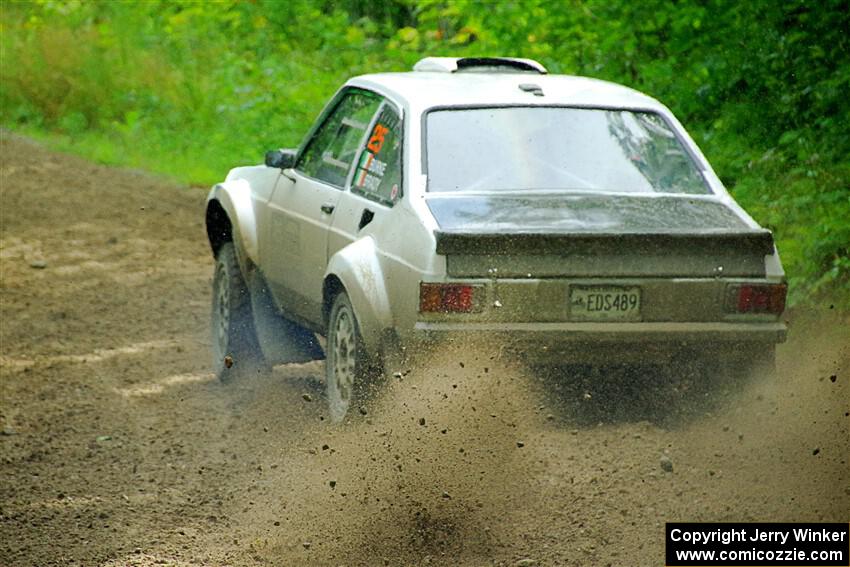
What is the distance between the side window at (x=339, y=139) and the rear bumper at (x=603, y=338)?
69.0 inches

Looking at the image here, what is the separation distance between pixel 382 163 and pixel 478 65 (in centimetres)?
140

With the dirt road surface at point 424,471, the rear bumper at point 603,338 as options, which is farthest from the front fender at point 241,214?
the rear bumper at point 603,338

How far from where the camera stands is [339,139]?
26.2 ft

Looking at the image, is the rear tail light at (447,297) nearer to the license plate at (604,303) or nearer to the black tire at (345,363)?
the license plate at (604,303)

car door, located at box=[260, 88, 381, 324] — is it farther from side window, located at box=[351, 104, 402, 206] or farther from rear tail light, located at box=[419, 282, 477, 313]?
rear tail light, located at box=[419, 282, 477, 313]

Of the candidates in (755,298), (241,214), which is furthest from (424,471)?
(241,214)

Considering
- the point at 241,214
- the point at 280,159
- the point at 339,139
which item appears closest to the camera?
the point at 339,139

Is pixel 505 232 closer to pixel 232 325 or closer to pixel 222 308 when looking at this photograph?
pixel 232 325

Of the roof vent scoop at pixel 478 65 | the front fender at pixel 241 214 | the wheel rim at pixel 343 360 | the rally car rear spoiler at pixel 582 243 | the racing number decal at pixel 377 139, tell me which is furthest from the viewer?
the front fender at pixel 241 214

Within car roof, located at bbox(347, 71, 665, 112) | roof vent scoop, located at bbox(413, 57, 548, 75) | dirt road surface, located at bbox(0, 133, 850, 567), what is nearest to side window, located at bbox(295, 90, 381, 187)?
car roof, located at bbox(347, 71, 665, 112)

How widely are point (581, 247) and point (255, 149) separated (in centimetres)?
1273

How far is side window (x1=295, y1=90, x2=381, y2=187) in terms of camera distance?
7750mm

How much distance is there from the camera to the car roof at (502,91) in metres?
7.25

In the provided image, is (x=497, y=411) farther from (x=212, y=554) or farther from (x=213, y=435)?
(x=213, y=435)
